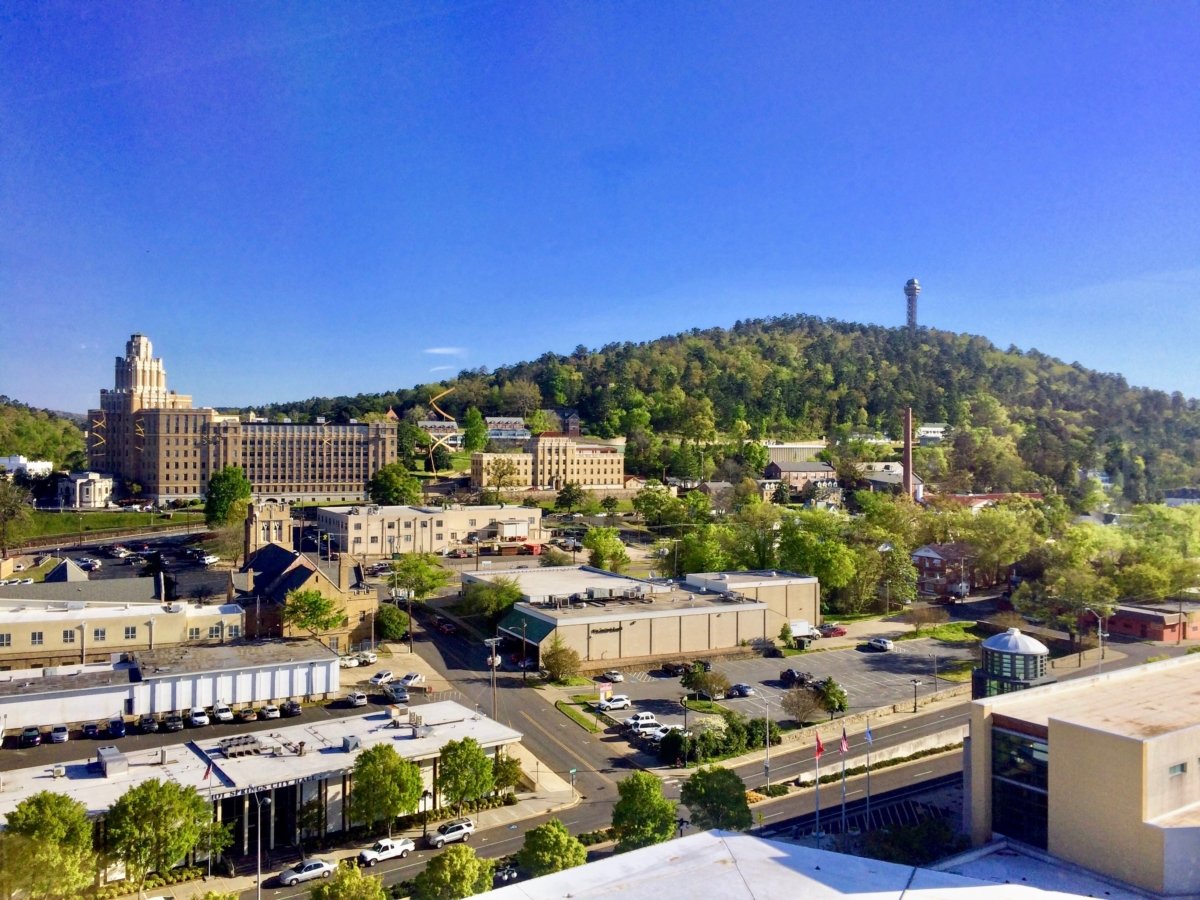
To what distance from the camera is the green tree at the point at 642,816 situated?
55.2 ft

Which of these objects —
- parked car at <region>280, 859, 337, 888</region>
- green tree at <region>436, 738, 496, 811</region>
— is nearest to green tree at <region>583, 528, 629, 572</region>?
green tree at <region>436, 738, 496, 811</region>

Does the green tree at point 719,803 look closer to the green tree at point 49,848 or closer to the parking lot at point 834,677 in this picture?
the parking lot at point 834,677

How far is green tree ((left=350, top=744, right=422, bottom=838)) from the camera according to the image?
1773 cm

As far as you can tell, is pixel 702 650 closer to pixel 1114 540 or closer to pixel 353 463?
pixel 1114 540

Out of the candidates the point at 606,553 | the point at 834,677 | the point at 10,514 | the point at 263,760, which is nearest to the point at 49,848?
the point at 263,760

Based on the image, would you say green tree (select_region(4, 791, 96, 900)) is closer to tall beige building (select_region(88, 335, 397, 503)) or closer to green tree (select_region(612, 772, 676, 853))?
green tree (select_region(612, 772, 676, 853))

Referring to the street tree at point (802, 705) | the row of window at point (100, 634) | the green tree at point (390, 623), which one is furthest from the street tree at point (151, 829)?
the green tree at point (390, 623)

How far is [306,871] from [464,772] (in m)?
3.55

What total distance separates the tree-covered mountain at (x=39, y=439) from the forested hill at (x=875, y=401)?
23456mm

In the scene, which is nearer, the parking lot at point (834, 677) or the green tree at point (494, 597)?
the parking lot at point (834, 677)

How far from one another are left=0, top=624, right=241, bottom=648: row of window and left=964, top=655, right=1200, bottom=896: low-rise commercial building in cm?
2384

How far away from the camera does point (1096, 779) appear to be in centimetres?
1595

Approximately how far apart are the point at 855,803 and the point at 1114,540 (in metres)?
32.4

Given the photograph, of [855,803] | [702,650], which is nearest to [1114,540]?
[702,650]
